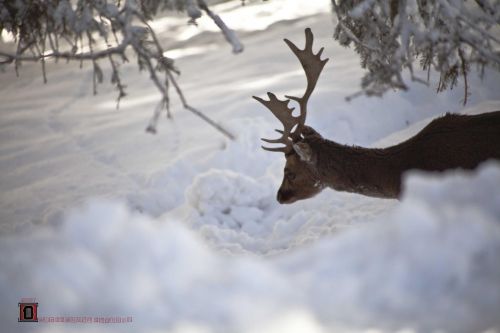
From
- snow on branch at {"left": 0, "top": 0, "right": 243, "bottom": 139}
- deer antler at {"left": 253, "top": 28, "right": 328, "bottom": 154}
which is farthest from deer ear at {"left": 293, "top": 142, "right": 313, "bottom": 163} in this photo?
snow on branch at {"left": 0, "top": 0, "right": 243, "bottom": 139}

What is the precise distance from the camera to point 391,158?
3627 mm

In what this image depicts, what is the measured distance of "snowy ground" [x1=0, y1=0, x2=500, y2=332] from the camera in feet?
4.14

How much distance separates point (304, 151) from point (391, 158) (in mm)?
646

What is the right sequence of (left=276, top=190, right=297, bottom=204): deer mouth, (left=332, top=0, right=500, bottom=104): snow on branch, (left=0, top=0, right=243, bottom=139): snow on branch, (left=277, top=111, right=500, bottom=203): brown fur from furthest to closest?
(left=276, top=190, right=297, bottom=204): deer mouth < (left=277, top=111, right=500, bottom=203): brown fur < (left=332, top=0, right=500, bottom=104): snow on branch < (left=0, top=0, right=243, bottom=139): snow on branch

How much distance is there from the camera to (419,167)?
345 cm

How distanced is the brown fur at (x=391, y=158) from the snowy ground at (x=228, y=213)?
18.9 inches

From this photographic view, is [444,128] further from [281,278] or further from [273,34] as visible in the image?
[273,34]

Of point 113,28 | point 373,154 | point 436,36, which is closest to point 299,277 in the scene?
point 436,36

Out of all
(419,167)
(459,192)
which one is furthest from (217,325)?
(419,167)

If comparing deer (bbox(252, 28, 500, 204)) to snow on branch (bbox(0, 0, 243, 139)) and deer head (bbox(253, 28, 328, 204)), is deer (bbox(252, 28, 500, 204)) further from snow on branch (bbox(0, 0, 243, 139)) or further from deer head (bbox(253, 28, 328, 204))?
snow on branch (bbox(0, 0, 243, 139))

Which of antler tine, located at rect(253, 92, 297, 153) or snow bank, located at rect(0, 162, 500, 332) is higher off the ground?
snow bank, located at rect(0, 162, 500, 332)

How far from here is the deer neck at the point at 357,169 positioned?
143 inches

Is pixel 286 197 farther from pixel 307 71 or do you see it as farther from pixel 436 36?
pixel 436 36

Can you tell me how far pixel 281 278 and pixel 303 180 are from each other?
2.62m
